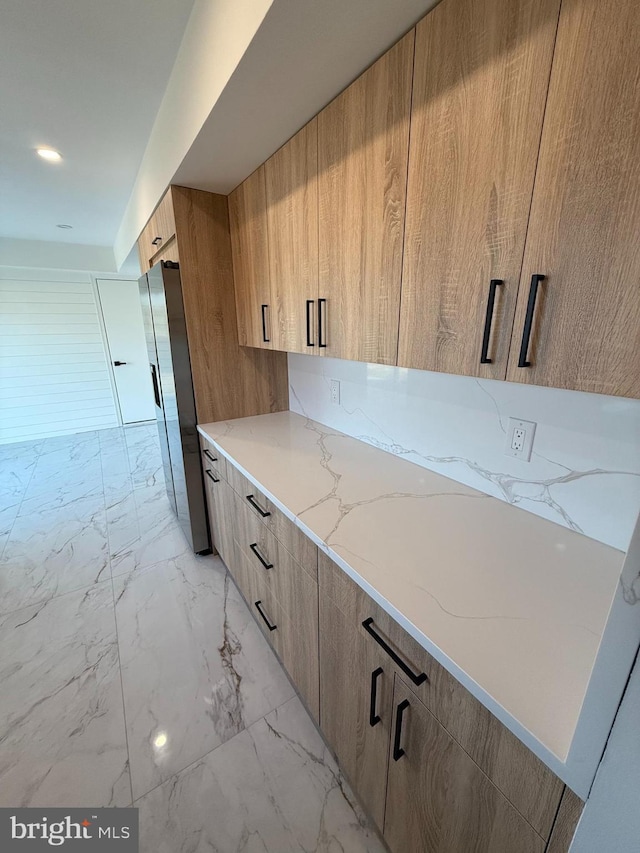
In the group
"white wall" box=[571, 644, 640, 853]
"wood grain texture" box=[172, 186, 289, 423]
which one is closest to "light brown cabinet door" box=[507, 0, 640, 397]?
"white wall" box=[571, 644, 640, 853]

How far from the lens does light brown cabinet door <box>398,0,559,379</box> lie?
2.18ft

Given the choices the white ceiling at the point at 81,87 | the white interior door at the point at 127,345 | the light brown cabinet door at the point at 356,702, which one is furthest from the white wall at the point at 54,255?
the light brown cabinet door at the point at 356,702

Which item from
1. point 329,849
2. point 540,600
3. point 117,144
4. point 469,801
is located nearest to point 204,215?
point 117,144

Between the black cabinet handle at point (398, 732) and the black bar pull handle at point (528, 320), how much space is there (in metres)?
0.80

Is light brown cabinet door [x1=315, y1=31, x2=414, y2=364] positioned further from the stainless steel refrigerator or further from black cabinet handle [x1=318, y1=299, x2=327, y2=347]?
the stainless steel refrigerator

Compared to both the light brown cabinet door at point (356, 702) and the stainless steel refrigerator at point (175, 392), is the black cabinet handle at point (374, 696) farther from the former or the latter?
the stainless steel refrigerator at point (175, 392)

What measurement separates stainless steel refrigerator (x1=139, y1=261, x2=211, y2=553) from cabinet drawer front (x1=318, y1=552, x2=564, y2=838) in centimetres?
157

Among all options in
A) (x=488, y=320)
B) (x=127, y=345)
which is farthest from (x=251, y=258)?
(x=127, y=345)

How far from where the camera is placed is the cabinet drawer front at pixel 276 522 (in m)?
1.09

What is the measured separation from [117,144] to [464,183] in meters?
2.43

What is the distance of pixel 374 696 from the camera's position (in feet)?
2.88

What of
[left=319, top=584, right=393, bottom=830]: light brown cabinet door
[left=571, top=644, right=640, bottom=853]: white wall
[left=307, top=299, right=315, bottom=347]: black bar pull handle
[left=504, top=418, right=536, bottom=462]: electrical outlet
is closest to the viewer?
[left=571, top=644, right=640, bottom=853]: white wall

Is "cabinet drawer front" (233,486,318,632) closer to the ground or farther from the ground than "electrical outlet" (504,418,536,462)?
closer to the ground

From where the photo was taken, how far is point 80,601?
1996mm
